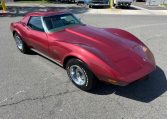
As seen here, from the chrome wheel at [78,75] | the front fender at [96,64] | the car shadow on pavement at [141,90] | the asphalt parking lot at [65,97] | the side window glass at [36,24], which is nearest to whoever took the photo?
the asphalt parking lot at [65,97]

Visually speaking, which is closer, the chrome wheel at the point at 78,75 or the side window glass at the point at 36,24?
the chrome wheel at the point at 78,75

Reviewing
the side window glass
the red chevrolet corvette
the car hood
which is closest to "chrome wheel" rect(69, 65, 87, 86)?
the red chevrolet corvette

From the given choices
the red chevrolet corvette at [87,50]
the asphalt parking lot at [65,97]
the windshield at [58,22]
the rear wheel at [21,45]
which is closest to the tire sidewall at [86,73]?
the red chevrolet corvette at [87,50]

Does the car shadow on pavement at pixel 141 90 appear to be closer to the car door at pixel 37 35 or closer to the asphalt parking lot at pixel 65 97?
the asphalt parking lot at pixel 65 97

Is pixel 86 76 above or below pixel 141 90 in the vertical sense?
above

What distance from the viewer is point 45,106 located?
3840 millimetres

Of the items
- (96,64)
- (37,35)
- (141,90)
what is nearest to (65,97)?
(96,64)

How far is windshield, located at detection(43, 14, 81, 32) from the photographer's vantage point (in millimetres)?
5148

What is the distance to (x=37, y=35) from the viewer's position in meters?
5.28

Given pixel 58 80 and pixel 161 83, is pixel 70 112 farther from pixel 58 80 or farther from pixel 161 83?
pixel 161 83

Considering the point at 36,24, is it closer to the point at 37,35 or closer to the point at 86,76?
the point at 37,35

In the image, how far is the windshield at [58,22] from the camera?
5148 millimetres

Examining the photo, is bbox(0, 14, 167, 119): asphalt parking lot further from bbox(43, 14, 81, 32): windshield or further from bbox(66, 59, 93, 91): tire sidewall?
bbox(43, 14, 81, 32): windshield

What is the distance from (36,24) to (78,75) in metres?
2.03
